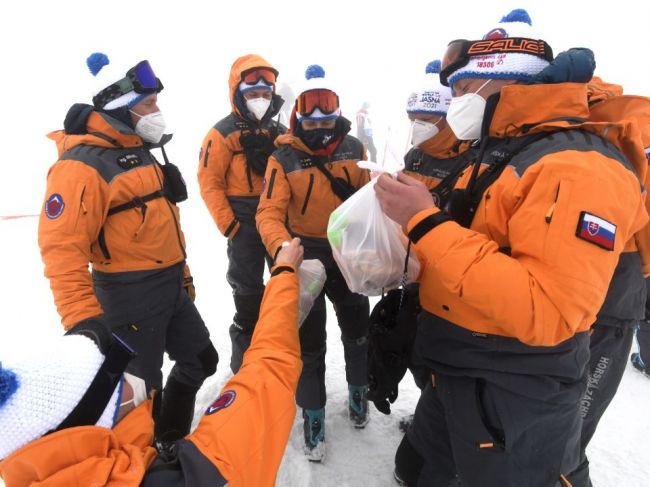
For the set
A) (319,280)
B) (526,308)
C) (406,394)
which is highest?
(526,308)

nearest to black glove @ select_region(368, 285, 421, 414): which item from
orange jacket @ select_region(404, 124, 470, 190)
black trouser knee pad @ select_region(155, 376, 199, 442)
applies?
orange jacket @ select_region(404, 124, 470, 190)

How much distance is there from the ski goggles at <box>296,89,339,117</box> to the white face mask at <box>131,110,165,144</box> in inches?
37.5

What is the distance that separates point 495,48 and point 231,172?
2.70 m

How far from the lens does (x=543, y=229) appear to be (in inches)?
44.0

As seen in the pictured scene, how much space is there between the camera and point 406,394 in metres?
Result: 3.33

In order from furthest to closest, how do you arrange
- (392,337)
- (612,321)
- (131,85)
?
(131,85) < (612,321) < (392,337)

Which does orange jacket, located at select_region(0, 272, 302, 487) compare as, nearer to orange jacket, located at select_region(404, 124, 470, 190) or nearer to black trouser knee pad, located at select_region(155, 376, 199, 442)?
orange jacket, located at select_region(404, 124, 470, 190)

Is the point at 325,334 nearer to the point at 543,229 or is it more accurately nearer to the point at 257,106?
the point at 543,229

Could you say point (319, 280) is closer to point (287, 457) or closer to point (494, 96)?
point (494, 96)

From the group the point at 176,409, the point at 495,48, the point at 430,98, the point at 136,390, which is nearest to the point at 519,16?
the point at 495,48

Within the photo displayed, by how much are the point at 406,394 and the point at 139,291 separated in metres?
2.31

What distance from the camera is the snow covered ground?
257 centimetres

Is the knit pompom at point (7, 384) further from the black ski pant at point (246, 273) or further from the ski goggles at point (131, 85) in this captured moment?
the black ski pant at point (246, 273)

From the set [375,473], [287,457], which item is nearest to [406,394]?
[375,473]
